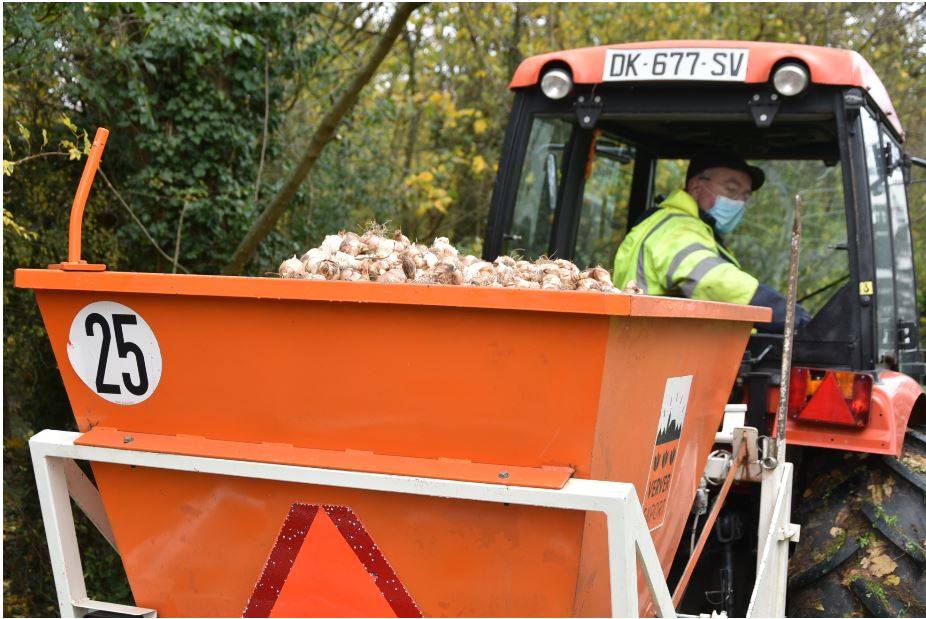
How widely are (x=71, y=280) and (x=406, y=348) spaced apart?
0.89m

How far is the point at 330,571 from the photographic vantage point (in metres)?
2.46

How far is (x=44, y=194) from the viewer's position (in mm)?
5992

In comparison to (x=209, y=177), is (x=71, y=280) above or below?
below

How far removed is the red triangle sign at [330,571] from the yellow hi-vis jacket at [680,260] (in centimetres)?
175

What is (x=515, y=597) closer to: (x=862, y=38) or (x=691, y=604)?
(x=691, y=604)

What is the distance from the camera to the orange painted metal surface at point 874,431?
11.2ft

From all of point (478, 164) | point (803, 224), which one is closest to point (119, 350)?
point (803, 224)

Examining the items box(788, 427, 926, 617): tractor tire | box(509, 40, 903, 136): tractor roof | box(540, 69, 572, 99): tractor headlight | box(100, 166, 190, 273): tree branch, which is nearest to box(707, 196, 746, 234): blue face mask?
box(509, 40, 903, 136): tractor roof

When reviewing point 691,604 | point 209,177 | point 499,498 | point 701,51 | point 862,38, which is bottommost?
point 691,604

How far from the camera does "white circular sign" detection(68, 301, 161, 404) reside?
2.52 metres

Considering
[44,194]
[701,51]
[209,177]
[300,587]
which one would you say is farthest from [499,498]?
[209,177]

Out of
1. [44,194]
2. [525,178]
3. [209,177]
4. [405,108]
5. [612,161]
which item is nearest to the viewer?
[525,178]

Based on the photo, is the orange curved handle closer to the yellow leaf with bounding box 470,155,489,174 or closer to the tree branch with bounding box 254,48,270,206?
the tree branch with bounding box 254,48,270,206

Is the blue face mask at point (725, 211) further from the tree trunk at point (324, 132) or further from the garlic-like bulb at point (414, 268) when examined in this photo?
the tree trunk at point (324, 132)
